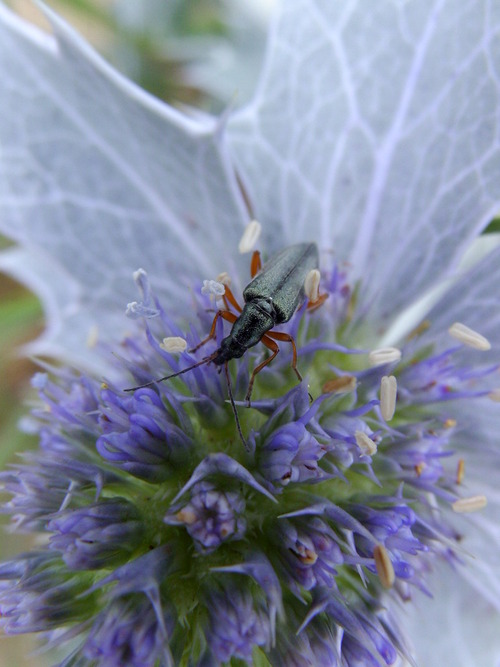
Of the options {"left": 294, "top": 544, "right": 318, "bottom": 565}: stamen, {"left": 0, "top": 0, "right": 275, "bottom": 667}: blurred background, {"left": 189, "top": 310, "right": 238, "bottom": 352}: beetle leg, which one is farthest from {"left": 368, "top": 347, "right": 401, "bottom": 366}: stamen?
{"left": 0, "top": 0, "right": 275, "bottom": 667}: blurred background

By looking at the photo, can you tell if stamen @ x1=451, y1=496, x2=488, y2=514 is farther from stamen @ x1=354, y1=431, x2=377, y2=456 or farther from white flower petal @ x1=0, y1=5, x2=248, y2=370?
white flower petal @ x1=0, y1=5, x2=248, y2=370

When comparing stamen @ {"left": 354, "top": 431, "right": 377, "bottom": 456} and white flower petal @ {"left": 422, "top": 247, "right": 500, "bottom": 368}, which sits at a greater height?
white flower petal @ {"left": 422, "top": 247, "right": 500, "bottom": 368}

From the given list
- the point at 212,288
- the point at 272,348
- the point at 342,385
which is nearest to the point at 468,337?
the point at 342,385

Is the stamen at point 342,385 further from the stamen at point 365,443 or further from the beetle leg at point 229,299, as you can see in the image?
the beetle leg at point 229,299

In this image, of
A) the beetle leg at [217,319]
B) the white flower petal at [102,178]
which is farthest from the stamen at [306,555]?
the white flower petal at [102,178]

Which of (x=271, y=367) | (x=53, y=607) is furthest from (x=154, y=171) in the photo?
(x=53, y=607)

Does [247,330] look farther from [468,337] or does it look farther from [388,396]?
[468,337]
